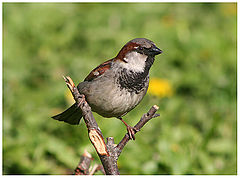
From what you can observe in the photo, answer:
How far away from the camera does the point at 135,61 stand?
271 cm

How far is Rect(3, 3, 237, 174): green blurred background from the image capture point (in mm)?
4051

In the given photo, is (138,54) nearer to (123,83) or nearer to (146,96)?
(123,83)

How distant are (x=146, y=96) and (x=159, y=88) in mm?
249

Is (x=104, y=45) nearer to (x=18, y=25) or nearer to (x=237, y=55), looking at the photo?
(x=18, y=25)

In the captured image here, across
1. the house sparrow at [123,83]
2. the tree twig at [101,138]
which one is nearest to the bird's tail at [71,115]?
the house sparrow at [123,83]

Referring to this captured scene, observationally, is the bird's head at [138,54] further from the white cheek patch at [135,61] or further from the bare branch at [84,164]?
the bare branch at [84,164]

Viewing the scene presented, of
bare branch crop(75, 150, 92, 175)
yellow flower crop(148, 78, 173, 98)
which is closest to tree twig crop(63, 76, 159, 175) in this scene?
bare branch crop(75, 150, 92, 175)

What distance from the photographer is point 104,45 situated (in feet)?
20.6

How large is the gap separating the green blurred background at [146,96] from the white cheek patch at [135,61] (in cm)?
137

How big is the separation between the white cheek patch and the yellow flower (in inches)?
90.0

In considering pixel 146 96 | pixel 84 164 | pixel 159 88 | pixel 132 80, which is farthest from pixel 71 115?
pixel 146 96

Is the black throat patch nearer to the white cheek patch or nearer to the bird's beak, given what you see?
the white cheek patch

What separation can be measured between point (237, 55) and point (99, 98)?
12.6ft

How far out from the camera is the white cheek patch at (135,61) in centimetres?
267
